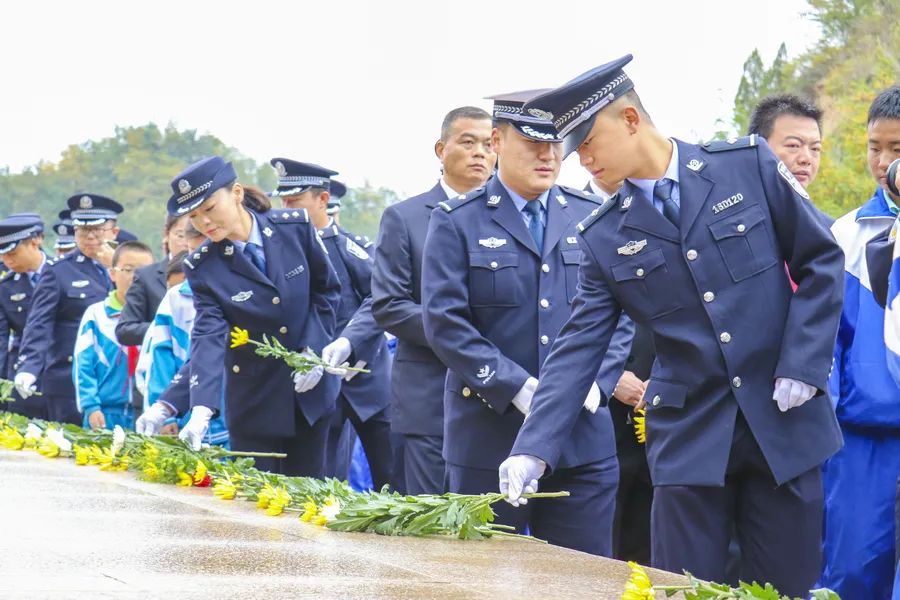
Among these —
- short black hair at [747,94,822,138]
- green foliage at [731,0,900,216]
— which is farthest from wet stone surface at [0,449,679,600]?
green foliage at [731,0,900,216]

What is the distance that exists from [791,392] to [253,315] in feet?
12.4

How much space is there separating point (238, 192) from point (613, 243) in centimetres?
336

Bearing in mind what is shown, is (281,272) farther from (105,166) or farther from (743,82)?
(105,166)

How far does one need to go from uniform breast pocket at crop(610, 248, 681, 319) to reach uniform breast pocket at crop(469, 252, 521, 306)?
979mm

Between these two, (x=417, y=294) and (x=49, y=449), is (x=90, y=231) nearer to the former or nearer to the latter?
(x=49, y=449)

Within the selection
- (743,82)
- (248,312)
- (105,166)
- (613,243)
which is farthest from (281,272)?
(105,166)

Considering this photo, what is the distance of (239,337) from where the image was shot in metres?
7.27

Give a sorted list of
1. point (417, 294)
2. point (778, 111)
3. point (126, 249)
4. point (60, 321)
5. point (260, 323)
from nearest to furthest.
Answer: point (778, 111) < point (417, 294) < point (260, 323) < point (126, 249) < point (60, 321)

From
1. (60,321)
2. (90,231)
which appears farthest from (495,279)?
(90,231)

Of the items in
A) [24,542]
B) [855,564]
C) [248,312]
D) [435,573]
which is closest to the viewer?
[435,573]

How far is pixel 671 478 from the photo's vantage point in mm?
4535

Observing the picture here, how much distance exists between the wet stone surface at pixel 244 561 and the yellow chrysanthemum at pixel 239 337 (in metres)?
1.60

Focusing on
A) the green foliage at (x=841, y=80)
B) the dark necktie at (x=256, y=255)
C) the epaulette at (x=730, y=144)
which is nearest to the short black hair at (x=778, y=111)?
the epaulette at (x=730, y=144)

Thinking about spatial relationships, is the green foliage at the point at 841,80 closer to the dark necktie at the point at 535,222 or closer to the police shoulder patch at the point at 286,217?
the police shoulder patch at the point at 286,217
